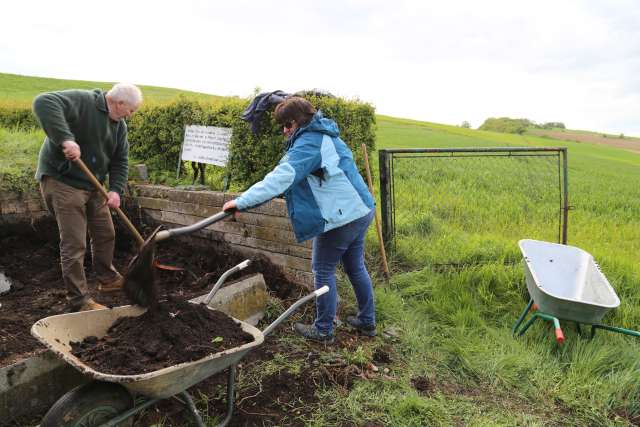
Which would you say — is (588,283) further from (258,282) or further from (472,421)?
(258,282)

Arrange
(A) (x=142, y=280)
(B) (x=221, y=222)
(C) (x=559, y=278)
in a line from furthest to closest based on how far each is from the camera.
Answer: (B) (x=221, y=222)
(C) (x=559, y=278)
(A) (x=142, y=280)

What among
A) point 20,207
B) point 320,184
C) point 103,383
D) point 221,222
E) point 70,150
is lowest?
point 103,383

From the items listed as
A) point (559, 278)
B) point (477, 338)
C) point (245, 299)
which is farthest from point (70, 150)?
point (559, 278)

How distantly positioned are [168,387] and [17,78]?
2890 cm

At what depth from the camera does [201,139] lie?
18.6ft

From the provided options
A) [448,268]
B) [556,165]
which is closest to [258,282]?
[448,268]

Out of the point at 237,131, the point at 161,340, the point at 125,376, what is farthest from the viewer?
the point at 237,131

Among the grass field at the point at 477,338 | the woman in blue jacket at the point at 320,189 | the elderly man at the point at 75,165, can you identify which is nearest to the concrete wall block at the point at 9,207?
the grass field at the point at 477,338

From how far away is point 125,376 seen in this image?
1959 millimetres

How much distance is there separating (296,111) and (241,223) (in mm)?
1729

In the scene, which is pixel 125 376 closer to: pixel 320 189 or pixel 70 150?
pixel 320 189

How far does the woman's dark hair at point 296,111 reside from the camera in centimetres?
332

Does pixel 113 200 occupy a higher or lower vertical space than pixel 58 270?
higher

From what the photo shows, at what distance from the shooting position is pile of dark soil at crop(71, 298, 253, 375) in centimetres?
228
